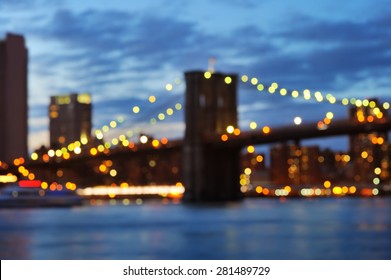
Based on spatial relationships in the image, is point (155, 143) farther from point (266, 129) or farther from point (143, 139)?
point (266, 129)

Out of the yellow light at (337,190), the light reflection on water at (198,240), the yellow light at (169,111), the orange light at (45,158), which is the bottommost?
the yellow light at (337,190)

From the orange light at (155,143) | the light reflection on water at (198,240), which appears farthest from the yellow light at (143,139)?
the light reflection on water at (198,240)

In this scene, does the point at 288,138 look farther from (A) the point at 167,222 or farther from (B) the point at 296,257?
(B) the point at 296,257

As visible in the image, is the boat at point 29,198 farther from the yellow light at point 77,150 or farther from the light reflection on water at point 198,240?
the light reflection on water at point 198,240

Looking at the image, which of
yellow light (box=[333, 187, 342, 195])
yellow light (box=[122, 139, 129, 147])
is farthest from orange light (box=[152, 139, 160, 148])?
yellow light (box=[333, 187, 342, 195])

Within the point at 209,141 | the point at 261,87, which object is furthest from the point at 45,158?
the point at 261,87

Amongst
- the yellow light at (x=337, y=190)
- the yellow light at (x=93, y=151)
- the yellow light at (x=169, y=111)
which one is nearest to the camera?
the yellow light at (x=93, y=151)

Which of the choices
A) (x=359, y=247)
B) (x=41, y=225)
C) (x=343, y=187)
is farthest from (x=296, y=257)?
(x=343, y=187)

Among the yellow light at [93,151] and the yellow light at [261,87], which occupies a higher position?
the yellow light at [261,87]
